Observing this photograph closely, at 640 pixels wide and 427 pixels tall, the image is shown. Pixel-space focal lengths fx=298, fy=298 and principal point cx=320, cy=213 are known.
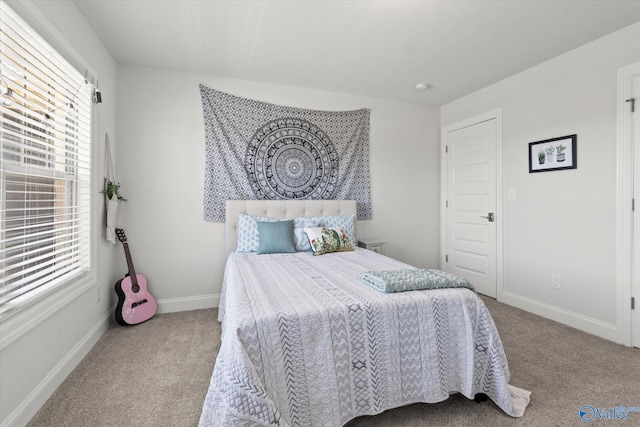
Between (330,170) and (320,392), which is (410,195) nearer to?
(330,170)

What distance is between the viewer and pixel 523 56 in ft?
9.14

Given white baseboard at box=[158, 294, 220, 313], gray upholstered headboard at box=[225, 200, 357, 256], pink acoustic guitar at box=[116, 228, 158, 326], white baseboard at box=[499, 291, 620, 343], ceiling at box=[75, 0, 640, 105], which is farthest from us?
gray upholstered headboard at box=[225, 200, 357, 256]

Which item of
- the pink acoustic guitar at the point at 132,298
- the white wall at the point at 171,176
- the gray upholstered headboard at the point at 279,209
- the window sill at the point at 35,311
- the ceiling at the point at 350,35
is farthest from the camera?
the gray upholstered headboard at the point at 279,209

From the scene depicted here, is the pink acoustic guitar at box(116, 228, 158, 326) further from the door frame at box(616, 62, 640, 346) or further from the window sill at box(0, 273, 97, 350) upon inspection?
the door frame at box(616, 62, 640, 346)

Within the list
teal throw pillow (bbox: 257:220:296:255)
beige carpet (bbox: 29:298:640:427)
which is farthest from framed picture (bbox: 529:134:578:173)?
→ teal throw pillow (bbox: 257:220:296:255)

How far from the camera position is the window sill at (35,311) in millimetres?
1369

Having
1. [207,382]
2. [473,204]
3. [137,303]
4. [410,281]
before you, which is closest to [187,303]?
[137,303]

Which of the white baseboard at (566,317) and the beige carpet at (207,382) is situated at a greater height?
the white baseboard at (566,317)

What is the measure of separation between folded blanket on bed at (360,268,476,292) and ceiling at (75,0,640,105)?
1.82 m

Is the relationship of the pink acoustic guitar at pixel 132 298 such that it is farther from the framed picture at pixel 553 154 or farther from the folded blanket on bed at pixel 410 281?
the framed picture at pixel 553 154

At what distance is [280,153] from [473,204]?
7.98ft

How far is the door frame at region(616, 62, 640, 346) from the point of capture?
232cm

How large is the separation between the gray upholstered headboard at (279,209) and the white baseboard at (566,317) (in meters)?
1.98

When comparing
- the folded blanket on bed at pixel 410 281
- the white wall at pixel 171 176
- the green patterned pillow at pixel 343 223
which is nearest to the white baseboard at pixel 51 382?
the white wall at pixel 171 176
